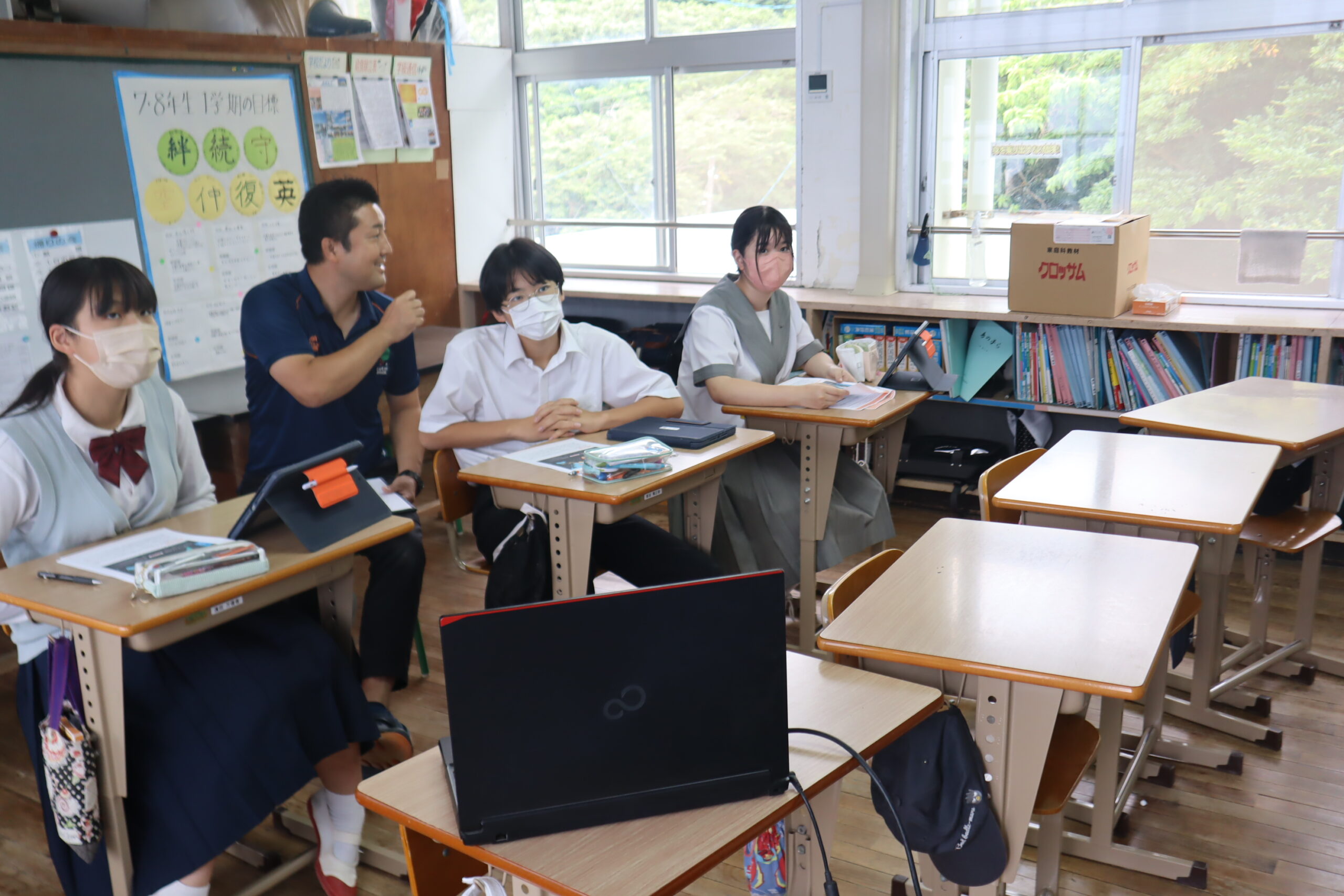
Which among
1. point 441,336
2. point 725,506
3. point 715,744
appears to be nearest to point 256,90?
point 441,336

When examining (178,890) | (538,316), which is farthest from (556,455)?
(178,890)

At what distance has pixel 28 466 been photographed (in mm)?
1977

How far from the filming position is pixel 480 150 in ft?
17.4

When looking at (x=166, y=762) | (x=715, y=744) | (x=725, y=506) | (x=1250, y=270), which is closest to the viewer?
(x=715, y=744)

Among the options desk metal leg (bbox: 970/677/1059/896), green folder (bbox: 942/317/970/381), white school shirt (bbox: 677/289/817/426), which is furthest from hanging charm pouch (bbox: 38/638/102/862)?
green folder (bbox: 942/317/970/381)

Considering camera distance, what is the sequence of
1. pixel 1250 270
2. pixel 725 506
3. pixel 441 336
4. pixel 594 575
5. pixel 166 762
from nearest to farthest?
1. pixel 166 762
2. pixel 594 575
3. pixel 725 506
4. pixel 1250 270
5. pixel 441 336

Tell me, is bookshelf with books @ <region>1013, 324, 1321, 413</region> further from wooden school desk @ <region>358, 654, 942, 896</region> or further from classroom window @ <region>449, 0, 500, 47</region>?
classroom window @ <region>449, 0, 500, 47</region>

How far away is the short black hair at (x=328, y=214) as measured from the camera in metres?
2.82

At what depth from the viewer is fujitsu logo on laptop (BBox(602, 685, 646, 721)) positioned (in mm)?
1140

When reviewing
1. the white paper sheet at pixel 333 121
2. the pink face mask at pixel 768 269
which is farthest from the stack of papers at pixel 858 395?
the white paper sheet at pixel 333 121

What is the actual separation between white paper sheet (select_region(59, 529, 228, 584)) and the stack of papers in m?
1.73

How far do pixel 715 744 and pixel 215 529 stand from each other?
4.28 ft

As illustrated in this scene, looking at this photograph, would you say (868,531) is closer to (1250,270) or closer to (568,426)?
(568,426)

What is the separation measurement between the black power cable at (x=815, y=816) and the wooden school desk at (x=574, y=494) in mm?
1020
